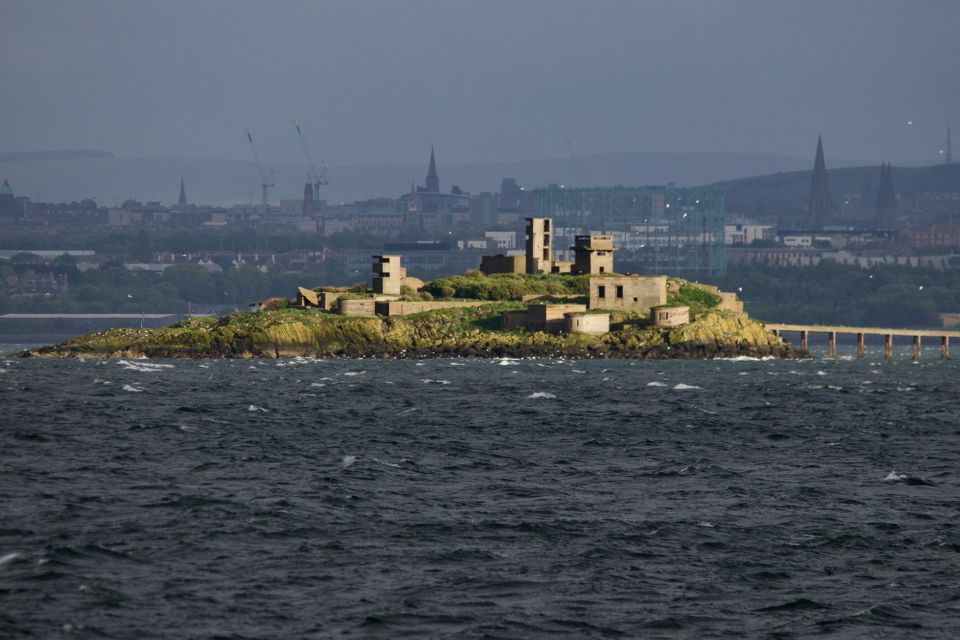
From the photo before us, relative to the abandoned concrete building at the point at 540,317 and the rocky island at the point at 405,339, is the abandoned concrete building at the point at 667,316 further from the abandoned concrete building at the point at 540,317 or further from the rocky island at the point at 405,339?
the abandoned concrete building at the point at 540,317

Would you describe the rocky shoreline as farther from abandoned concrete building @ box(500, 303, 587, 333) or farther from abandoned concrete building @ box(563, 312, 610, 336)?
abandoned concrete building @ box(500, 303, 587, 333)

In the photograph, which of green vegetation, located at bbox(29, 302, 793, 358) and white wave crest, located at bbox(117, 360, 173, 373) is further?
green vegetation, located at bbox(29, 302, 793, 358)

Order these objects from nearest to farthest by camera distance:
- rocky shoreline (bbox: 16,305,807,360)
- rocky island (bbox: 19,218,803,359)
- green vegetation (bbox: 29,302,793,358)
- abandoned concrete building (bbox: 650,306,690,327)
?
rocky shoreline (bbox: 16,305,807,360), green vegetation (bbox: 29,302,793,358), rocky island (bbox: 19,218,803,359), abandoned concrete building (bbox: 650,306,690,327)

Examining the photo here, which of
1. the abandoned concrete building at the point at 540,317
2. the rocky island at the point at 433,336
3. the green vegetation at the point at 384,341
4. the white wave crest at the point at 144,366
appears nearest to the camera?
the white wave crest at the point at 144,366

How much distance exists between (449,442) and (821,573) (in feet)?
115

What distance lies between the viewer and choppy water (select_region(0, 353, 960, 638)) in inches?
1748

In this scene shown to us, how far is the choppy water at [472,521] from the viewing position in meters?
44.4

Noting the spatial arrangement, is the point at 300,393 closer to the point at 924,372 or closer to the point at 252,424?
the point at 252,424

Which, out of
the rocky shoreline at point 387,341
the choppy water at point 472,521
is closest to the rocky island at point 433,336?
the rocky shoreline at point 387,341

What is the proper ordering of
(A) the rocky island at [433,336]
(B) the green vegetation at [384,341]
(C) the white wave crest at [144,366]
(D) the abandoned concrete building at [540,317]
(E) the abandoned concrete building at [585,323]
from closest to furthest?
1. (C) the white wave crest at [144,366]
2. (B) the green vegetation at [384,341]
3. (A) the rocky island at [433,336]
4. (E) the abandoned concrete building at [585,323]
5. (D) the abandoned concrete building at [540,317]

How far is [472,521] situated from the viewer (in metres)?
57.1

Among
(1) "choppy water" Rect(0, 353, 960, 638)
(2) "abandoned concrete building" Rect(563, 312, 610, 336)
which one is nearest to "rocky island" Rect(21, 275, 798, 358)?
(2) "abandoned concrete building" Rect(563, 312, 610, 336)

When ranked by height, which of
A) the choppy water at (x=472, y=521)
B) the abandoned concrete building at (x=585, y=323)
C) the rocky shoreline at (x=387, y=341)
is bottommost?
the rocky shoreline at (x=387, y=341)

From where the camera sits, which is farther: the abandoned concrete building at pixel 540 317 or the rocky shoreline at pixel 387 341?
the abandoned concrete building at pixel 540 317
